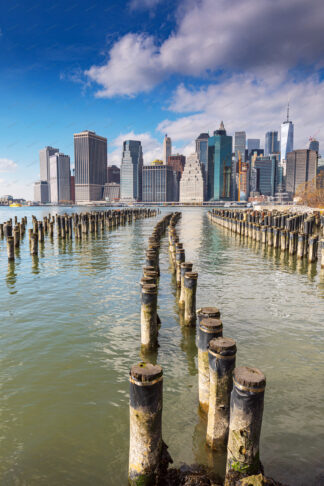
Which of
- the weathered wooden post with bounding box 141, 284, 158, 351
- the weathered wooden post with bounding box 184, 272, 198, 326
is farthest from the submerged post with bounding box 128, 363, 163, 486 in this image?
the weathered wooden post with bounding box 184, 272, 198, 326

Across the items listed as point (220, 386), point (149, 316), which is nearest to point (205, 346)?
point (220, 386)

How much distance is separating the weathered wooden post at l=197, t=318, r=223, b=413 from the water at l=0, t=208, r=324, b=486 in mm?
375

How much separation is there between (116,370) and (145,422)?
13.0 feet

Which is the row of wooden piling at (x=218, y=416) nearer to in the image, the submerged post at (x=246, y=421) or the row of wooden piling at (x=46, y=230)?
the submerged post at (x=246, y=421)

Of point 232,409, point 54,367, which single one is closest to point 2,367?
point 54,367

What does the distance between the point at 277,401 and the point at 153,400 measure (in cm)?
370

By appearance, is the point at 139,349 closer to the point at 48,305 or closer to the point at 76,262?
the point at 48,305

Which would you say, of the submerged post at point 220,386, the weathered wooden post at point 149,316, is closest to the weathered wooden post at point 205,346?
the submerged post at point 220,386

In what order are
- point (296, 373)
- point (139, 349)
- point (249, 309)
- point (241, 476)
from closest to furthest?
point (241, 476) < point (296, 373) < point (139, 349) < point (249, 309)

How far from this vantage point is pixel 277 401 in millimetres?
6918

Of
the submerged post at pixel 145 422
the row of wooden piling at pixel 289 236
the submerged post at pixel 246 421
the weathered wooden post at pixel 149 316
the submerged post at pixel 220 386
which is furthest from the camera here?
the row of wooden piling at pixel 289 236

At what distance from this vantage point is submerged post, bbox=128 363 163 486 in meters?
4.43

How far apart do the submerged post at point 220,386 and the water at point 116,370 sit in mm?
410

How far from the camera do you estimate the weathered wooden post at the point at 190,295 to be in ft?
35.3
